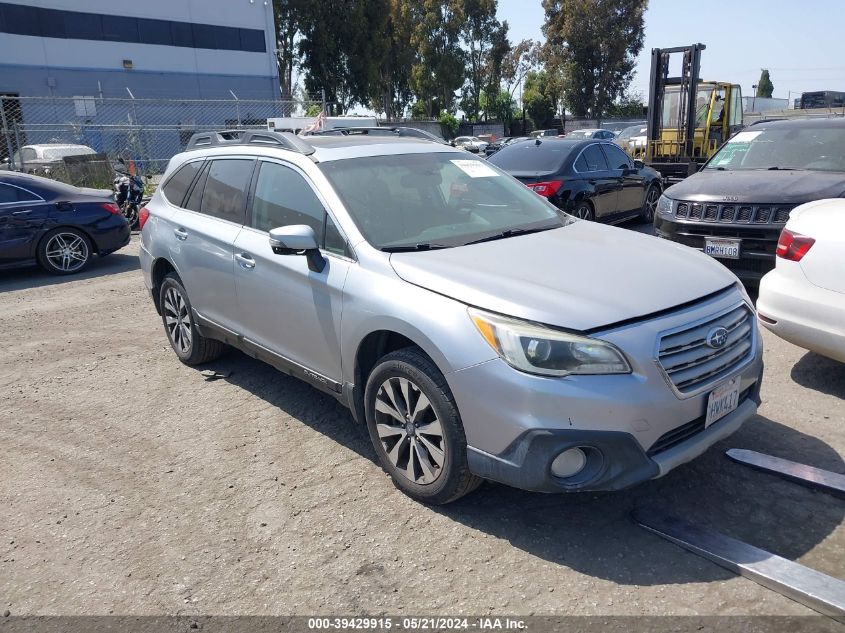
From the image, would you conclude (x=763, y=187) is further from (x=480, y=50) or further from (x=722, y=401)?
(x=480, y=50)

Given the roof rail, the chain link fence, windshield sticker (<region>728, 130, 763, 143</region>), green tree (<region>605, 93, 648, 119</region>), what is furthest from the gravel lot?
green tree (<region>605, 93, 648, 119</region>)

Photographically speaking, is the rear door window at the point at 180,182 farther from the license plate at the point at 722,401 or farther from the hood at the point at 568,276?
the license plate at the point at 722,401

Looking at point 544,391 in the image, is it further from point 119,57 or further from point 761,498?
point 119,57

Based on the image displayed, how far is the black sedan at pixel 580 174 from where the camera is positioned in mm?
9414

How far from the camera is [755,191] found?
6625mm

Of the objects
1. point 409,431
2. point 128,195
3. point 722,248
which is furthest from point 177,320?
point 128,195

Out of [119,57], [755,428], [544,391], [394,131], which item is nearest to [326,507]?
[544,391]

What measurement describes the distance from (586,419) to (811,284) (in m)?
2.45

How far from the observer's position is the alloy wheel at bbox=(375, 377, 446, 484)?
325 centimetres

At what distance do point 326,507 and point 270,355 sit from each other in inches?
47.4

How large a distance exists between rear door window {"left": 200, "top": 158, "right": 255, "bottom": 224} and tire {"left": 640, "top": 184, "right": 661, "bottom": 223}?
8.53 m

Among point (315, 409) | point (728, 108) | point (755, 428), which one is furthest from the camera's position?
point (728, 108)

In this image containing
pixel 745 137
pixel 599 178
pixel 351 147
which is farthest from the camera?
pixel 599 178

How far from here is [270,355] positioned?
14.2 feet
